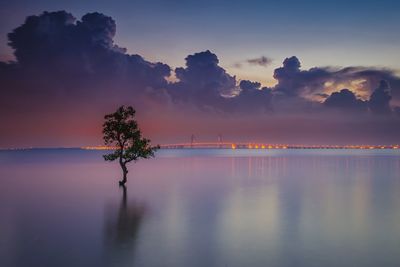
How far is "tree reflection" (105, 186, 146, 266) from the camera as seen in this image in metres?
16.9

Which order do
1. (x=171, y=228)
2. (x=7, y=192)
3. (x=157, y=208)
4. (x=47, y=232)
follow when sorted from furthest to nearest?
(x=7, y=192)
(x=157, y=208)
(x=171, y=228)
(x=47, y=232)

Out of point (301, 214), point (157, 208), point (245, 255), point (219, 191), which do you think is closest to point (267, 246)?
point (245, 255)

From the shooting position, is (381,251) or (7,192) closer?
Answer: (381,251)

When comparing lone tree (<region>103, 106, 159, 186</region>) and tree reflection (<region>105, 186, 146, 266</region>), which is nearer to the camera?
tree reflection (<region>105, 186, 146, 266</region>)

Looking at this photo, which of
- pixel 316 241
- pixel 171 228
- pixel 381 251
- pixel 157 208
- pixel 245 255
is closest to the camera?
pixel 245 255

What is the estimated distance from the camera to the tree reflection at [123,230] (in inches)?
664

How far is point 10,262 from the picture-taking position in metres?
16.0

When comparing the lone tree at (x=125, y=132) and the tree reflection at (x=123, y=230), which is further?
the lone tree at (x=125, y=132)

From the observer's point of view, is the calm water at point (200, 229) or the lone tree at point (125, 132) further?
the lone tree at point (125, 132)

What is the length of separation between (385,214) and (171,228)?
17107 mm

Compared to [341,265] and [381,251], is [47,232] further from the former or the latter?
[381,251]

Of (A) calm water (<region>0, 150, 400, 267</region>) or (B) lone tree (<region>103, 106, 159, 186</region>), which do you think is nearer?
(A) calm water (<region>0, 150, 400, 267</region>)

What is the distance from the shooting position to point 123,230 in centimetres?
2225

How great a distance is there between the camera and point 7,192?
43.0 m
